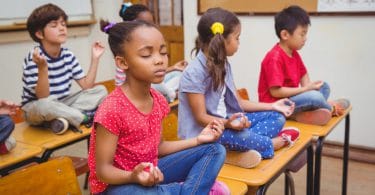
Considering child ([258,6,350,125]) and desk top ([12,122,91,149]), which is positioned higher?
child ([258,6,350,125])

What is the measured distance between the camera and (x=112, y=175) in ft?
3.84

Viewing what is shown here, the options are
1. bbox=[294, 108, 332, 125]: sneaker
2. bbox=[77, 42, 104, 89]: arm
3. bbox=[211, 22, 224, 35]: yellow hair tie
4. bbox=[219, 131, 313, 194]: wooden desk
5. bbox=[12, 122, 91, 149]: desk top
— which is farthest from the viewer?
bbox=[77, 42, 104, 89]: arm

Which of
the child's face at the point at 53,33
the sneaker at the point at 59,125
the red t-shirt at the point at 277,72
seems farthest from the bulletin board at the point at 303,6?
the sneaker at the point at 59,125

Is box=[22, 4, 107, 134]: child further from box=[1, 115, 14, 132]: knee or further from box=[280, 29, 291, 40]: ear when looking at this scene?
box=[280, 29, 291, 40]: ear

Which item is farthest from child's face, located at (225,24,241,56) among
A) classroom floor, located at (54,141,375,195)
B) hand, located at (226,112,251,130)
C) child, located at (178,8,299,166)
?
classroom floor, located at (54,141,375,195)

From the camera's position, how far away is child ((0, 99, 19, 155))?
174 centimetres

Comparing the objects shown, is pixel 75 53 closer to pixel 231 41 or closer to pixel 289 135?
pixel 231 41

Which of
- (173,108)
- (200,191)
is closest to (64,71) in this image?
(173,108)

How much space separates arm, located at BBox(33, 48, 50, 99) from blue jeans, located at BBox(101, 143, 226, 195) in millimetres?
980

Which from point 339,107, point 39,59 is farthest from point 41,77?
point 339,107

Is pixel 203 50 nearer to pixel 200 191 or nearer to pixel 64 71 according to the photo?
pixel 200 191

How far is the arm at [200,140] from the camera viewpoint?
1.34 meters

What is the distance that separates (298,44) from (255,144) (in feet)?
2.89

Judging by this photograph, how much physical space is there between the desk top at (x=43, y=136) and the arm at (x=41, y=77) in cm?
18
